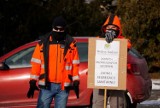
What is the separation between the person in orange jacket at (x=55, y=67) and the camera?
7148mm

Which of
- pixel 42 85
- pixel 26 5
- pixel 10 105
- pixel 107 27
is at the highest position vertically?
pixel 26 5

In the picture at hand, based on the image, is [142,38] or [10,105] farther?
[142,38]

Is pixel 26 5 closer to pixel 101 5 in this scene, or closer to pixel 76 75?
pixel 101 5

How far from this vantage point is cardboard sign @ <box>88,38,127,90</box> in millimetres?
7312

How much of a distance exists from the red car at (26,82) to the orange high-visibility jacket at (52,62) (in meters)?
2.78

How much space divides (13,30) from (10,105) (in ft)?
43.4

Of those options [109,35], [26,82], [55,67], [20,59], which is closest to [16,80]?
[26,82]

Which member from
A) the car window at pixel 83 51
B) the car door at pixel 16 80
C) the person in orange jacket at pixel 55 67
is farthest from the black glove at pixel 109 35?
the car door at pixel 16 80

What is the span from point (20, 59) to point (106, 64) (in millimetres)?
3263

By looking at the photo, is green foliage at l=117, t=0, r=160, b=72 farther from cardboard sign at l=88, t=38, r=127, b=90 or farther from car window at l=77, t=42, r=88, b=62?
cardboard sign at l=88, t=38, r=127, b=90

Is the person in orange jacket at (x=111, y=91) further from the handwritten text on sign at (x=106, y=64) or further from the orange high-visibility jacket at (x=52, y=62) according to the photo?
the orange high-visibility jacket at (x=52, y=62)

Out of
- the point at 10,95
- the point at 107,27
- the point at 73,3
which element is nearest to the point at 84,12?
the point at 73,3

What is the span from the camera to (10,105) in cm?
1016

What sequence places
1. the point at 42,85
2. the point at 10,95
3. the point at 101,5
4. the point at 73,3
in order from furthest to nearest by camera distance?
the point at 101,5 → the point at 73,3 → the point at 10,95 → the point at 42,85
